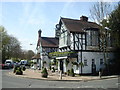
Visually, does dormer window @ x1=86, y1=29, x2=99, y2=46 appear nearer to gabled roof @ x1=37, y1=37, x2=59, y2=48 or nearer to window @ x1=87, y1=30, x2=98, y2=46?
window @ x1=87, y1=30, x2=98, y2=46

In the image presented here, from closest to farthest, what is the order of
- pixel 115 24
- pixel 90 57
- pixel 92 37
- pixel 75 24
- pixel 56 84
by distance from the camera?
1. pixel 56 84
2. pixel 115 24
3. pixel 90 57
4. pixel 92 37
5. pixel 75 24

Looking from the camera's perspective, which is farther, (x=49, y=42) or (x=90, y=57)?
(x=49, y=42)

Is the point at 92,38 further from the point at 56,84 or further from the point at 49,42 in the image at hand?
the point at 49,42

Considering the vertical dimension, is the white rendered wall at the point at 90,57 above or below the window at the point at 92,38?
below

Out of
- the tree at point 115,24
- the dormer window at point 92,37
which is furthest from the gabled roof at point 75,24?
the tree at point 115,24

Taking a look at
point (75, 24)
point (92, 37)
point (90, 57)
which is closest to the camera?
point (90, 57)

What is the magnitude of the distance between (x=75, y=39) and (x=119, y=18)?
7312 millimetres

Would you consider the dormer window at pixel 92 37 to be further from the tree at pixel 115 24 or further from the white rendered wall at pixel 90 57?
the tree at pixel 115 24

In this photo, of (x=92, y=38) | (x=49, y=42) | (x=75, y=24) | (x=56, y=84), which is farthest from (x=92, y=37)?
(x=49, y=42)

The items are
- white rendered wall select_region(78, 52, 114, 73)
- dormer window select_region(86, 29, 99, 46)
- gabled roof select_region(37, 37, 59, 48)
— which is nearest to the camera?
white rendered wall select_region(78, 52, 114, 73)

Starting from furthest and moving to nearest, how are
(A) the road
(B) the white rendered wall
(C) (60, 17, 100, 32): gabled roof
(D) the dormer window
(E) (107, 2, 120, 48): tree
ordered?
(C) (60, 17, 100, 32): gabled roof < (D) the dormer window < (E) (107, 2, 120, 48): tree < (B) the white rendered wall < (A) the road

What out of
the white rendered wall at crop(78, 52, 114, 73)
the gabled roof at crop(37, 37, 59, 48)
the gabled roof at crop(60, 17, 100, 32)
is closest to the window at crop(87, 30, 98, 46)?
the gabled roof at crop(60, 17, 100, 32)

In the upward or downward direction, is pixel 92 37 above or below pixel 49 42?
below

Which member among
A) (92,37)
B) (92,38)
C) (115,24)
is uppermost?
(115,24)
